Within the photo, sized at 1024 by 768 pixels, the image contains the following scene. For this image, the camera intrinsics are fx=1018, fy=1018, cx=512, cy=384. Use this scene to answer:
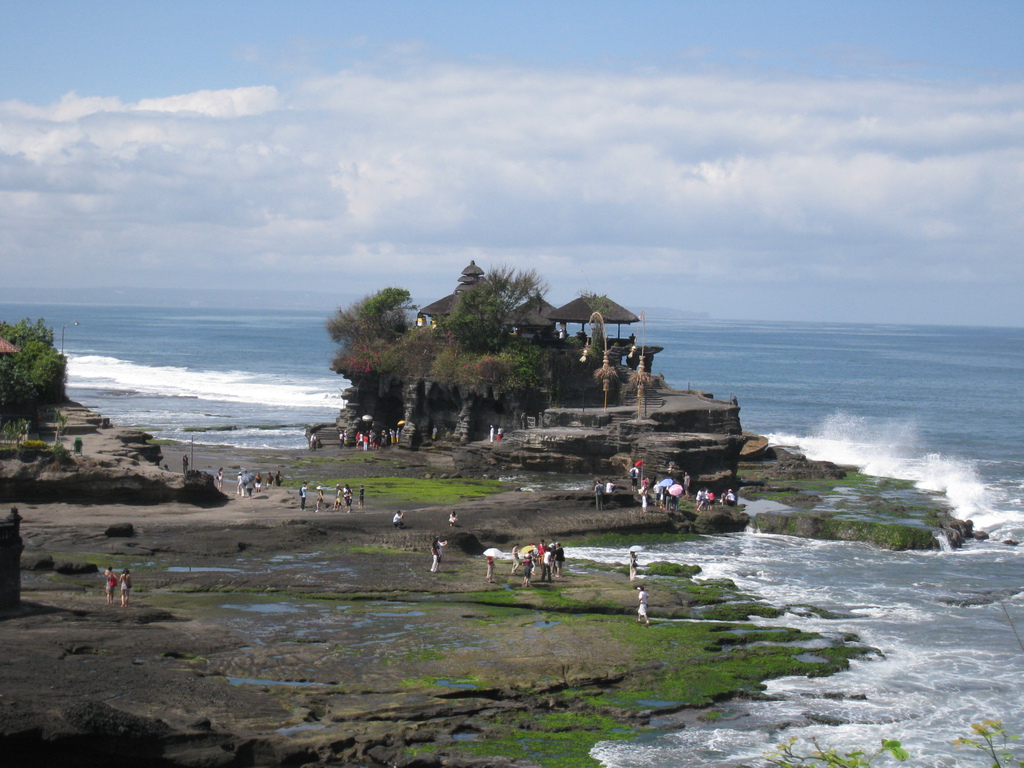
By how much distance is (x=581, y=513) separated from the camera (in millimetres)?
39312

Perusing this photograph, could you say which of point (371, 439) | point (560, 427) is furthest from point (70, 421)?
point (560, 427)

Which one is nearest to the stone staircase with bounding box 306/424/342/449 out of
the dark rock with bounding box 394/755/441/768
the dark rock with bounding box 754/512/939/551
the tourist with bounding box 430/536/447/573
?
the dark rock with bounding box 754/512/939/551

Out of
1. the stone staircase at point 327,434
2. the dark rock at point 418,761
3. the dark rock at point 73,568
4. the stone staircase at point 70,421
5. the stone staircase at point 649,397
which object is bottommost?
the dark rock at point 418,761

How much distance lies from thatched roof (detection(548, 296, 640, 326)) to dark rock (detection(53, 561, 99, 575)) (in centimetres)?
3608

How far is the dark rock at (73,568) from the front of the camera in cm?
→ 2728

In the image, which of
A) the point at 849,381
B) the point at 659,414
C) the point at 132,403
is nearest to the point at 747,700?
the point at 659,414

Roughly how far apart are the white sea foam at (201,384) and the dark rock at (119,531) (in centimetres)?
5156

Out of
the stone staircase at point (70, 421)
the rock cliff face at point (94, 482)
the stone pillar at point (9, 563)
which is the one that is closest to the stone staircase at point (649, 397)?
the rock cliff face at point (94, 482)

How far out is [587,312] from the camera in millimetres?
60094

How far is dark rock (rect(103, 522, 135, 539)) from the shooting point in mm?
32188

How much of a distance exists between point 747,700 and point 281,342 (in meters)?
163

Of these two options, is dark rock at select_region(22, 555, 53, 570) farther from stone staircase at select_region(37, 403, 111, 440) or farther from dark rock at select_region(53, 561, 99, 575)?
stone staircase at select_region(37, 403, 111, 440)

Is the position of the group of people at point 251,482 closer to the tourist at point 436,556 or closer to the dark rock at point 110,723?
the tourist at point 436,556

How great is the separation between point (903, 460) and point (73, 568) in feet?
159
